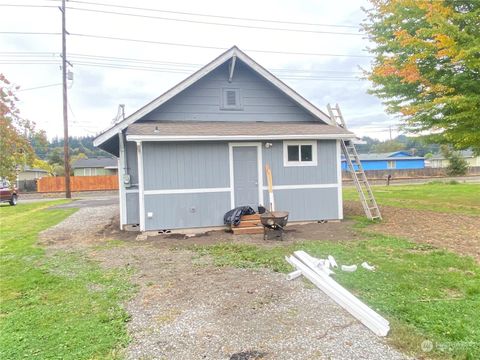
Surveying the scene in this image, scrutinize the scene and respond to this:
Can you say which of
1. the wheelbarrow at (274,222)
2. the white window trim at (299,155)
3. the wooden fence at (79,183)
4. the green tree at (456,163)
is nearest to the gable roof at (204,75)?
the white window trim at (299,155)

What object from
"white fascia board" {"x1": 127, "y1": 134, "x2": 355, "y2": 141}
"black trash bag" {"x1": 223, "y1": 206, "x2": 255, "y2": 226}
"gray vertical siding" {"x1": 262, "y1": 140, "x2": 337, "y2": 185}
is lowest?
"black trash bag" {"x1": 223, "y1": 206, "x2": 255, "y2": 226}

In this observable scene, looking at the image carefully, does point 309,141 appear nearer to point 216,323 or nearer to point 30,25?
point 216,323

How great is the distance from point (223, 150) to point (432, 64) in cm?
682

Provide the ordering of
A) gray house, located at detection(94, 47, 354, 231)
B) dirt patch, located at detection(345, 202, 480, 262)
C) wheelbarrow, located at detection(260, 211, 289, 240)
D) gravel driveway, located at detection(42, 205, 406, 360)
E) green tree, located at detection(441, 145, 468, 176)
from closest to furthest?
gravel driveway, located at detection(42, 205, 406, 360)
dirt patch, located at detection(345, 202, 480, 262)
wheelbarrow, located at detection(260, 211, 289, 240)
gray house, located at detection(94, 47, 354, 231)
green tree, located at detection(441, 145, 468, 176)

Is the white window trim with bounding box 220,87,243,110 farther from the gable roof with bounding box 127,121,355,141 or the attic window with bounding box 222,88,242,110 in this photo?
the gable roof with bounding box 127,121,355,141

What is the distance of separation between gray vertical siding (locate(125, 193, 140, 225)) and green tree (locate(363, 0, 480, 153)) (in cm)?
→ 841

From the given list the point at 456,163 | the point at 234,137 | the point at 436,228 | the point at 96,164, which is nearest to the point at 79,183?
the point at 96,164

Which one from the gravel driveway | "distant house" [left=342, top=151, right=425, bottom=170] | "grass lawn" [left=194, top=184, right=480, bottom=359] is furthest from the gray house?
"distant house" [left=342, top=151, right=425, bottom=170]

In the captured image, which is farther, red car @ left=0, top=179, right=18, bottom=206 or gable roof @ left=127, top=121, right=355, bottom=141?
red car @ left=0, top=179, right=18, bottom=206

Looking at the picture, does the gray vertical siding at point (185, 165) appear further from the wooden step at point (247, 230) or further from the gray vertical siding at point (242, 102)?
the gray vertical siding at point (242, 102)

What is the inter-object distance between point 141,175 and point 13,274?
3.54 m

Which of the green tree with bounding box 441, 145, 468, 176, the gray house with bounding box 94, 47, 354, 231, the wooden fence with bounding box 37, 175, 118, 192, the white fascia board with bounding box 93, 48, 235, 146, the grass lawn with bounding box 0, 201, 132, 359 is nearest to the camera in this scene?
the grass lawn with bounding box 0, 201, 132, 359

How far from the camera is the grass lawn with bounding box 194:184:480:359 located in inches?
124

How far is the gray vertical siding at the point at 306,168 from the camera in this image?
9375mm
